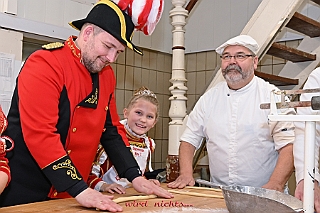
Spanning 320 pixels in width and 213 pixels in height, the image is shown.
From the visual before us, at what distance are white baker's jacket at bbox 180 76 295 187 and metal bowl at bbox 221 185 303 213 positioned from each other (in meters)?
0.85

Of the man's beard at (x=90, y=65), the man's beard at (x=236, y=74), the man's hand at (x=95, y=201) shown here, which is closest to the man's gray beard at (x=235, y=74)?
the man's beard at (x=236, y=74)

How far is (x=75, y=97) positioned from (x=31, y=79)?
188mm

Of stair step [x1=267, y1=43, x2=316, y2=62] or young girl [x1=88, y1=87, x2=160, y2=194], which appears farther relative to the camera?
stair step [x1=267, y1=43, x2=316, y2=62]

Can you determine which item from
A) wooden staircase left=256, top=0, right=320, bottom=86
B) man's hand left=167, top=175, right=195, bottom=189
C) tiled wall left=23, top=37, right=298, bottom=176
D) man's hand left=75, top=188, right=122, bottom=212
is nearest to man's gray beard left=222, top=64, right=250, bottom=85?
man's hand left=167, top=175, right=195, bottom=189

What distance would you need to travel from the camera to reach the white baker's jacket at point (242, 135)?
233 cm

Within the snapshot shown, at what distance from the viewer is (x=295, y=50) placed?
10.7 ft

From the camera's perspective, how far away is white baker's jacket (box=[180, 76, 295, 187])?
2330 mm

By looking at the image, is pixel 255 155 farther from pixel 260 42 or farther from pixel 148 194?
pixel 260 42

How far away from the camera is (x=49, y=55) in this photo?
5.35ft

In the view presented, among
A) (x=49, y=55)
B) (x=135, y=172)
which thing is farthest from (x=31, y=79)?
(x=135, y=172)

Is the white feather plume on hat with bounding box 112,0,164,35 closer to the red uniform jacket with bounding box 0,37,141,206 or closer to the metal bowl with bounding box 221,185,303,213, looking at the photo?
the red uniform jacket with bounding box 0,37,141,206

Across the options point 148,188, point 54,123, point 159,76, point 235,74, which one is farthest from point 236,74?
point 159,76

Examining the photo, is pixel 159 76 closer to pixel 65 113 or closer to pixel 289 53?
pixel 289 53

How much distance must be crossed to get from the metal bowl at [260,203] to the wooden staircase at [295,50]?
191 centimetres
